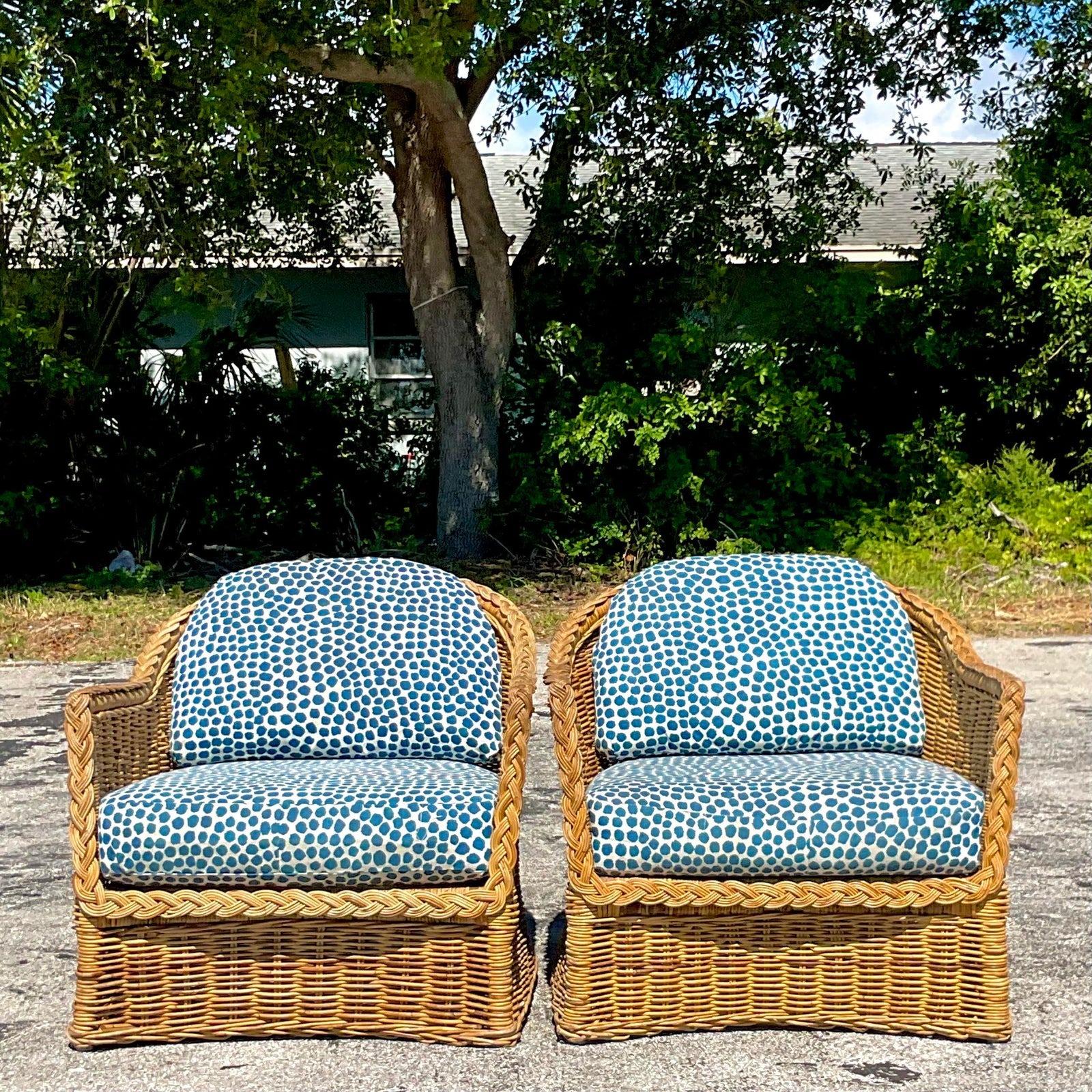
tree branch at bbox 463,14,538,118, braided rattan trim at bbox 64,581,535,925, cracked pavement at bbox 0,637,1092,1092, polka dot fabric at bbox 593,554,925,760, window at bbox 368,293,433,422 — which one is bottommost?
cracked pavement at bbox 0,637,1092,1092

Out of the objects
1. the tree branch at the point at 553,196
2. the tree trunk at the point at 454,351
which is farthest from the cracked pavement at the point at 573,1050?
the tree branch at the point at 553,196

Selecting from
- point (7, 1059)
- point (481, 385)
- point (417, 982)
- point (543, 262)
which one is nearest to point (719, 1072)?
point (417, 982)

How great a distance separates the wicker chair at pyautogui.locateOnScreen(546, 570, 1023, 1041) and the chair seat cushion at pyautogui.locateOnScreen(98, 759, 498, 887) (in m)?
0.26

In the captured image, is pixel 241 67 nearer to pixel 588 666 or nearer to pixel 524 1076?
pixel 588 666

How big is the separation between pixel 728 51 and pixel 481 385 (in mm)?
3161

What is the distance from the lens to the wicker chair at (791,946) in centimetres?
308

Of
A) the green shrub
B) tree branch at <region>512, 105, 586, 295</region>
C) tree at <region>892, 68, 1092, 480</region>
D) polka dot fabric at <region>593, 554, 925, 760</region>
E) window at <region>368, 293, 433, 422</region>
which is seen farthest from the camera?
window at <region>368, 293, 433, 422</region>

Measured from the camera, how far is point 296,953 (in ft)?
10.3

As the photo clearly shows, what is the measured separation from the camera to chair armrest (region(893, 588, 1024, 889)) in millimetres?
3100

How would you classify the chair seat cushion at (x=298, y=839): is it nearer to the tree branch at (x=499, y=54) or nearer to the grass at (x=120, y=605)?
the grass at (x=120, y=605)

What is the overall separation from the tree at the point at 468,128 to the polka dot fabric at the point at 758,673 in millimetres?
5350

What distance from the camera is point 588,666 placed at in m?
3.91

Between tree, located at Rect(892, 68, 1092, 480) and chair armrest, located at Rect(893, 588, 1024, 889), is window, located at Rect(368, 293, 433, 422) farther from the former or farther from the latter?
chair armrest, located at Rect(893, 588, 1024, 889)

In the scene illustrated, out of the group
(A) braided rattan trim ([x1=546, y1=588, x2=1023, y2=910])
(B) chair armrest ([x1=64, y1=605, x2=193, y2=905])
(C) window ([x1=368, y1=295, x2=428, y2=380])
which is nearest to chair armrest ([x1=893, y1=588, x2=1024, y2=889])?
(A) braided rattan trim ([x1=546, y1=588, x2=1023, y2=910])
